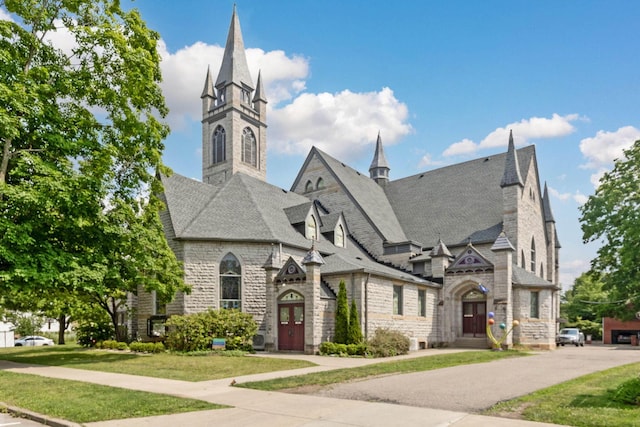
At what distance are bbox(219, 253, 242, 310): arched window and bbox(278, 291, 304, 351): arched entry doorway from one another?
9.47 ft

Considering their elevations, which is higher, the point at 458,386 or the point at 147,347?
the point at 458,386

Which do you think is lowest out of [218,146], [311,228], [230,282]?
[230,282]

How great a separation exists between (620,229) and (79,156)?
36786 mm

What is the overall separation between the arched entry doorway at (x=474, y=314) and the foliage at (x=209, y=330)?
555 inches

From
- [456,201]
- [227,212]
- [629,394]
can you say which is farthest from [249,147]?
[629,394]

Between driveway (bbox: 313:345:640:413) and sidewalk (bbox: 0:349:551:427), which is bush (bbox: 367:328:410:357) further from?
sidewalk (bbox: 0:349:551:427)

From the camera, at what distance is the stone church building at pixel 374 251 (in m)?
25.3

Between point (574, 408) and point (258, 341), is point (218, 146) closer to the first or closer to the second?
point (258, 341)

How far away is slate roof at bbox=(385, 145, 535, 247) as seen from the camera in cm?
3469

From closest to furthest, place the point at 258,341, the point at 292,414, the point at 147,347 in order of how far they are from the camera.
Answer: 1. the point at 292,414
2. the point at 147,347
3. the point at 258,341

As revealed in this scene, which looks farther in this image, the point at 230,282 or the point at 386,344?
the point at 230,282

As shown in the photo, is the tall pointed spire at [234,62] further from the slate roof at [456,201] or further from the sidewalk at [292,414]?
the sidewalk at [292,414]

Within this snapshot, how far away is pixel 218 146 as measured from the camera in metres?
53.3

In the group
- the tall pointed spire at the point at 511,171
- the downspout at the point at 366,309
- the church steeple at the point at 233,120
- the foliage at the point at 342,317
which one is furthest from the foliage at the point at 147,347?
the church steeple at the point at 233,120
